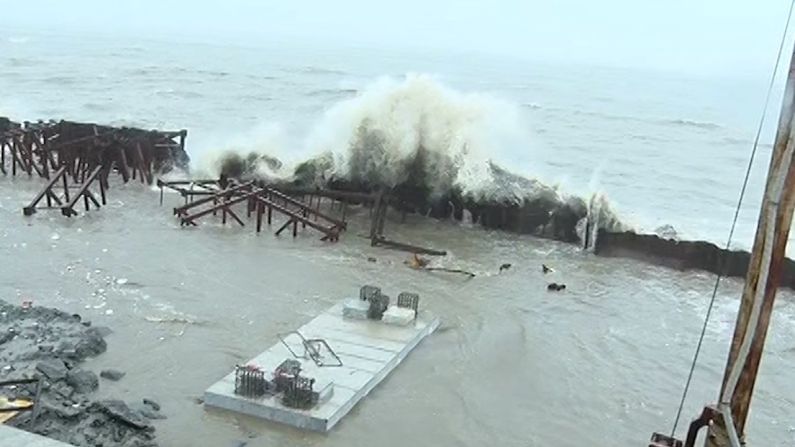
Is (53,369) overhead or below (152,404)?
overhead

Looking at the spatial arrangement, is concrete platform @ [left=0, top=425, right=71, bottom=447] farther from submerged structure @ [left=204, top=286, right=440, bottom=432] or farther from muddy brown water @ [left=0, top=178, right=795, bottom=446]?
submerged structure @ [left=204, top=286, right=440, bottom=432]

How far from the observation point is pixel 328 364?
12375 mm

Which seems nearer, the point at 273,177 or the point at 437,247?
the point at 437,247

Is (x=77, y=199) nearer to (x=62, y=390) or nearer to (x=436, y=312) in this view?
(x=436, y=312)

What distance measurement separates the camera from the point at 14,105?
4712 centimetres

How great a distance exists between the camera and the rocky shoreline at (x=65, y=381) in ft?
32.9

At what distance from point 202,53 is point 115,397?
106427mm

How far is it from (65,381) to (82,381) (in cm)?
22

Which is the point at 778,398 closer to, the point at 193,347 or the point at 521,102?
the point at 193,347

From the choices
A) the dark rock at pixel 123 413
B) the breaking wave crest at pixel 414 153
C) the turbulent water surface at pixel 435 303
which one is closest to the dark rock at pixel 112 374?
the turbulent water surface at pixel 435 303

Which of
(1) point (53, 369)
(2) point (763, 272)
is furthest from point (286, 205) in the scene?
(2) point (763, 272)

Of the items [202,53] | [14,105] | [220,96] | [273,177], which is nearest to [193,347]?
[273,177]

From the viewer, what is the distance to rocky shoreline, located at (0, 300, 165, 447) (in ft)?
32.9

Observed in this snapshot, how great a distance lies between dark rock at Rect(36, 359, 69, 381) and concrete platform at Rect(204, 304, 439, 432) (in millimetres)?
2002
